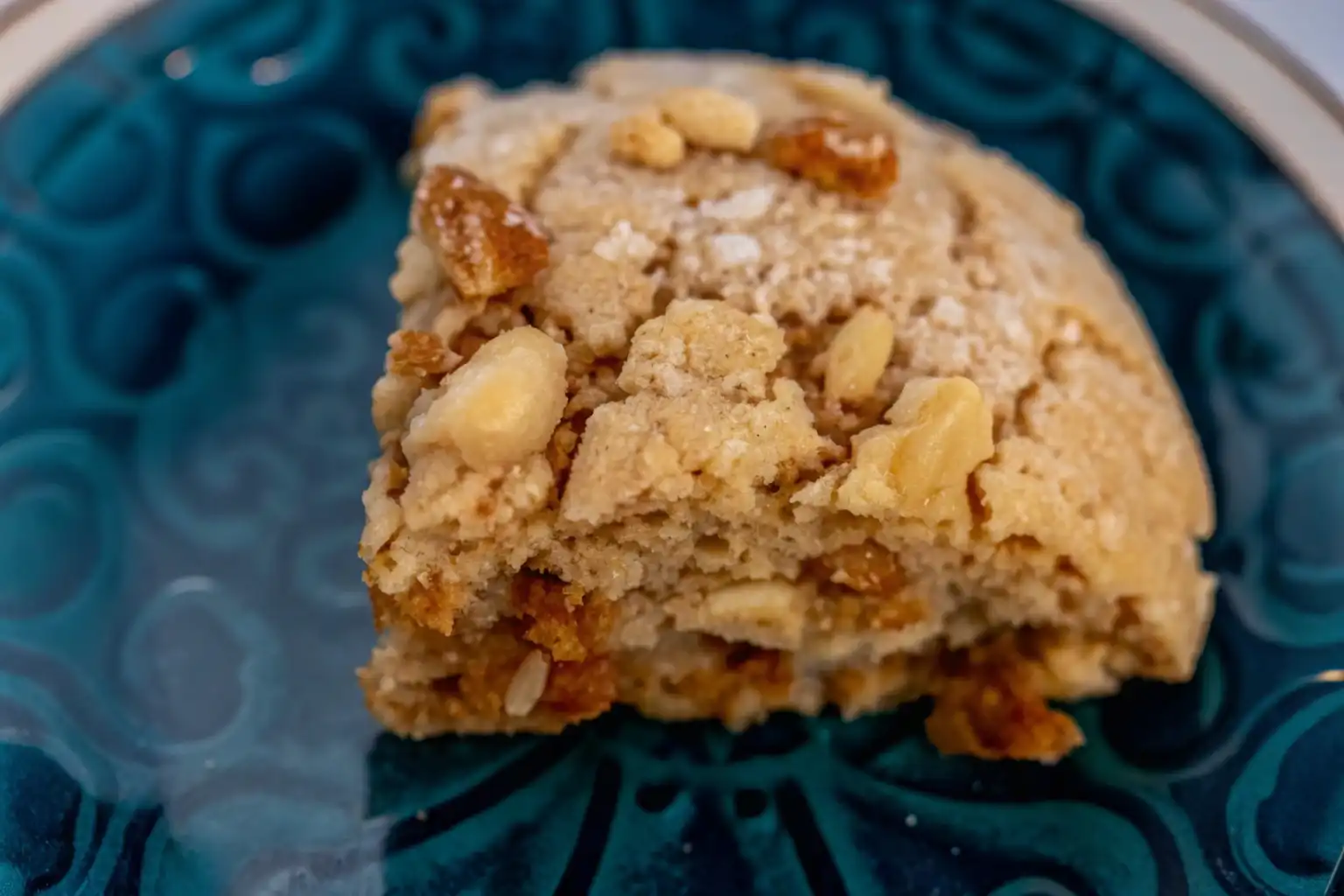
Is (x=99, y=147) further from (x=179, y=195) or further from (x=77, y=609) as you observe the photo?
(x=77, y=609)

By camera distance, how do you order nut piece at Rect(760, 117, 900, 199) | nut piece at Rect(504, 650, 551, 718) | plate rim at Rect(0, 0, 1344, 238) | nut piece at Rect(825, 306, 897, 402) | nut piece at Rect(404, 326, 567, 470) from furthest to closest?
plate rim at Rect(0, 0, 1344, 238)
nut piece at Rect(760, 117, 900, 199)
nut piece at Rect(504, 650, 551, 718)
nut piece at Rect(825, 306, 897, 402)
nut piece at Rect(404, 326, 567, 470)

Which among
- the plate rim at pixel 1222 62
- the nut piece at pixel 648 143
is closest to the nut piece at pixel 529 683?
the nut piece at pixel 648 143

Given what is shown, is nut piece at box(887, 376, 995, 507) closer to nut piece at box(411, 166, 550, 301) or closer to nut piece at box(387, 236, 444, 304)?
nut piece at box(411, 166, 550, 301)

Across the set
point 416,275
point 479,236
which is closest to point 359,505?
point 416,275

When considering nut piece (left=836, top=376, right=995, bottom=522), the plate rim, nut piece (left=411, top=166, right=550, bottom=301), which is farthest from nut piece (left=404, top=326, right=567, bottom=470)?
the plate rim

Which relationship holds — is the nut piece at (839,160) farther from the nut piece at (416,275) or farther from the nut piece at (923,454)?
the nut piece at (416,275)

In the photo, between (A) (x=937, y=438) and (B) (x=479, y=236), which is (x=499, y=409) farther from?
(A) (x=937, y=438)

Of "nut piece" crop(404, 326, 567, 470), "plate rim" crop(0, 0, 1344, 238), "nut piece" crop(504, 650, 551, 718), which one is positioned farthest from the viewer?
"plate rim" crop(0, 0, 1344, 238)
